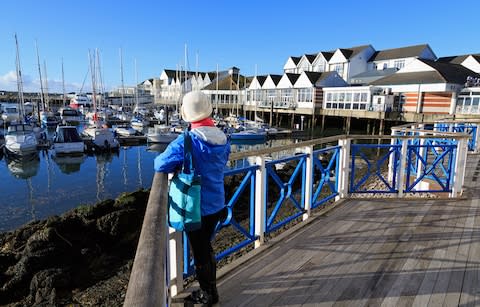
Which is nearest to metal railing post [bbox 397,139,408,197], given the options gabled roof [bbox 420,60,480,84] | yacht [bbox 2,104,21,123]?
gabled roof [bbox 420,60,480,84]

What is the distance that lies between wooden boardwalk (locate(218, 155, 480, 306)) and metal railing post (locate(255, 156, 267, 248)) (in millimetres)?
176

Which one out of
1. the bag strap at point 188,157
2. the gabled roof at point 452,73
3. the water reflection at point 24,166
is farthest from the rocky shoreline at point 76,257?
the gabled roof at point 452,73

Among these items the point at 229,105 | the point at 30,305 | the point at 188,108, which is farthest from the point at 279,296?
the point at 229,105

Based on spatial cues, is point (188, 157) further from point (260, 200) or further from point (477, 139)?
point (477, 139)

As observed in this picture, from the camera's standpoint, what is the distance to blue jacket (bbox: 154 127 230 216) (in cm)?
192

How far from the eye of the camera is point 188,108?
79.5 inches

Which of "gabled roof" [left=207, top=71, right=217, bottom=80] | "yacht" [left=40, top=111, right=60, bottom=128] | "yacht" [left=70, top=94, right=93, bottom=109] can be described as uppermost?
"gabled roof" [left=207, top=71, right=217, bottom=80]

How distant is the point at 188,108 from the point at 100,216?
8160mm

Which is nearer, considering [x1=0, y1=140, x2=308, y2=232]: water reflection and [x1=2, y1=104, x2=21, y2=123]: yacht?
[x1=0, y1=140, x2=308, y2=232]: water reflection

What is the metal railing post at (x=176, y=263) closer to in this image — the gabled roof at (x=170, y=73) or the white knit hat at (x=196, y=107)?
the white knit hat at (x=196, y=107)

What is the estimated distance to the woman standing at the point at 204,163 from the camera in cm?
194

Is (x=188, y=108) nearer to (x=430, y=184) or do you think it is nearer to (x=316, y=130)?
(x=430, y=184)

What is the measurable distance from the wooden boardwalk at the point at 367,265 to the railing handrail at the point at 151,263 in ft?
4.18

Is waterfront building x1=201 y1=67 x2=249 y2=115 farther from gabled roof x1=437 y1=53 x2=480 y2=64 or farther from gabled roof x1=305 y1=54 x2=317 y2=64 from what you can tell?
gabled roof x1=437 y1=53 x2=480 y2=64
